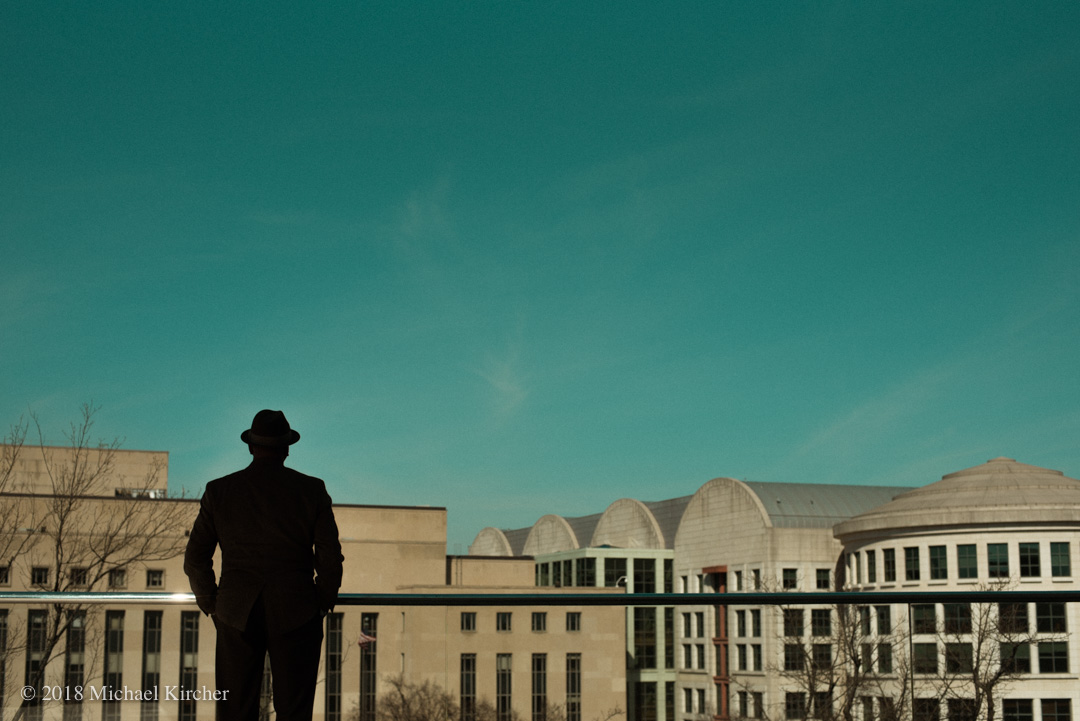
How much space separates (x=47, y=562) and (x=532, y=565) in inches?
1683

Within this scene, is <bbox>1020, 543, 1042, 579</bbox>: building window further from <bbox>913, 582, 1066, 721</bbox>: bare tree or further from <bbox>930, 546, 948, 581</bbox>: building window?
<bbox>913, 582, 1066, 721</bbox>: bare tree

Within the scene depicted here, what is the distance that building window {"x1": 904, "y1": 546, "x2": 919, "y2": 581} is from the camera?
70500mm

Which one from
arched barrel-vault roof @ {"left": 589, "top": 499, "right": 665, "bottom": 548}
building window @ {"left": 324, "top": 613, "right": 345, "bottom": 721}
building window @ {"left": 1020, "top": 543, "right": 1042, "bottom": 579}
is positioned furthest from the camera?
arched barrel-vault roof @ {"left": 589, "top": 499, "right": 665, "bottom": 548}

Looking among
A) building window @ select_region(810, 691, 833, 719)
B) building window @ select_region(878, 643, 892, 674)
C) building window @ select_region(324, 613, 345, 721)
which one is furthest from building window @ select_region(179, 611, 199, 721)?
building window @ select_region(878, 643, 892, 674)

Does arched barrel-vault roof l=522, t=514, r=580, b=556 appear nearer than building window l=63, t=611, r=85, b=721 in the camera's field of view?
A: No

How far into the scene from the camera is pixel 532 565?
84.6 meters

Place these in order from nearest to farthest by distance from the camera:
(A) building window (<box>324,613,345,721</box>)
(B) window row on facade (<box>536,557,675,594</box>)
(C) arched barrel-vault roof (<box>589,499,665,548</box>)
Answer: (A) building window (<box>324,613,345,721</box>), (B) window row on facade (<box>536,557,675,594</box>), (C) arched barrel-vault roof (<box>589,499,665,548</box>)

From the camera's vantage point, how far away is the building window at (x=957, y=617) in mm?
7215

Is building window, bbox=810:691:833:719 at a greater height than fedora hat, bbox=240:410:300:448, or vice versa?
fedora hat, bbox=240:410:300:448

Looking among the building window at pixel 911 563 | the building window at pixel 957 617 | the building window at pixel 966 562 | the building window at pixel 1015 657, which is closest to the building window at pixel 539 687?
the building window at pixel 957 617

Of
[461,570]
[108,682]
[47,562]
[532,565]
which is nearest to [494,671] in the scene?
[108,682]

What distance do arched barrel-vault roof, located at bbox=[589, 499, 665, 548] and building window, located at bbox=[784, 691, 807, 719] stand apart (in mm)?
88486

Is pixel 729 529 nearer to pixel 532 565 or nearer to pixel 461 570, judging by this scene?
pixel 532 565

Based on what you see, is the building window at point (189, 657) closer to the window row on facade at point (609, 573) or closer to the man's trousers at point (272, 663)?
the man's trousers at point (272, 663)
